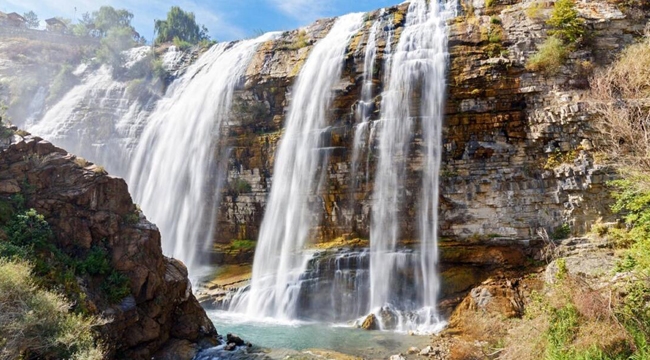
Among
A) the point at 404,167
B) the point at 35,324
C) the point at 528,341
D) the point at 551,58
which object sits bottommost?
the point at 528,341

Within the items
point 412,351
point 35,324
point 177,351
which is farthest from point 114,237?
point 412,351

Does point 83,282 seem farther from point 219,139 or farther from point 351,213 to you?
point 219,139

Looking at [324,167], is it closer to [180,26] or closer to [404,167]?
[404,167]

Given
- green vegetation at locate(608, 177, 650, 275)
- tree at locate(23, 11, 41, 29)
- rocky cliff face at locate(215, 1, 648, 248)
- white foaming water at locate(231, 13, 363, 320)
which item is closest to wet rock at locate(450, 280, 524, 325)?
rocky cliff face at locate(215, 1, 648, 248)

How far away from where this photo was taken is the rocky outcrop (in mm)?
9734

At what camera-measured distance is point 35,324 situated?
23.2 feet

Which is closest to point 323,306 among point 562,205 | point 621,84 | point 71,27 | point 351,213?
point 351,213

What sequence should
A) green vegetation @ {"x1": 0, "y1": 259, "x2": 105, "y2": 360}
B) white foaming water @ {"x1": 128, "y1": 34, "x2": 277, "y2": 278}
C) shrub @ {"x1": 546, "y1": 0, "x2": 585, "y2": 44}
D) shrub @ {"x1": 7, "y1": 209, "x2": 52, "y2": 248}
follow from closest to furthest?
green vegetation @ {"x1": 0, "y1": 259, "x2": 105, "y2": 360}
shrub @ {"x1": 7, "y1": 209, "x2": 52, "y2": 248}
shrub @ {"x1": 546, "y1": 0, "x2": 585, "y2": 44}
white foaming water @ {"x1": 128, "y1": 34, "x2": 277, "y2": 278}

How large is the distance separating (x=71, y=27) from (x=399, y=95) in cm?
4044

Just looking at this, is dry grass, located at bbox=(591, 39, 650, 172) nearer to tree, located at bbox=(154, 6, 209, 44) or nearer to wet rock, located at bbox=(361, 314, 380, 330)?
wet rock, located at bbox=(361, 314, 380, 330)

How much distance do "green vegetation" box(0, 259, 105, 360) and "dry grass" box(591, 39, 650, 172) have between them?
14.4 metres

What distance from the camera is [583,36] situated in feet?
54.8

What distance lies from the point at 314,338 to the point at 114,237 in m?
6.64

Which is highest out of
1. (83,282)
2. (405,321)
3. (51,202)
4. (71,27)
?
(71,27)
